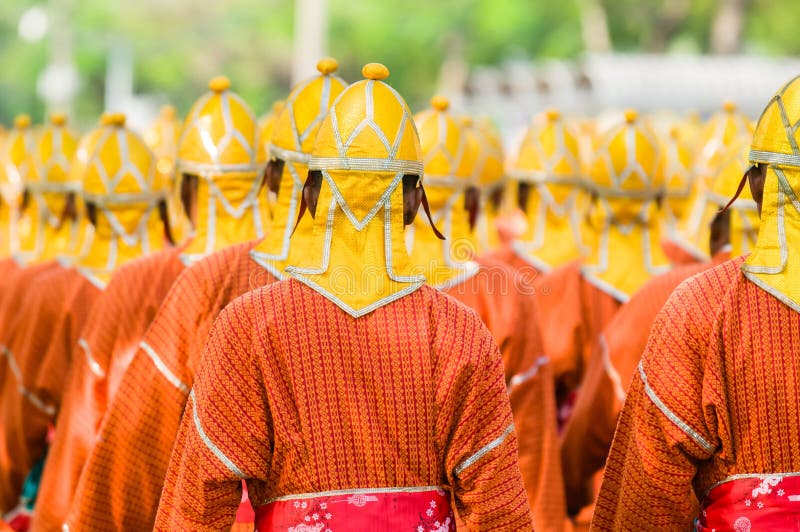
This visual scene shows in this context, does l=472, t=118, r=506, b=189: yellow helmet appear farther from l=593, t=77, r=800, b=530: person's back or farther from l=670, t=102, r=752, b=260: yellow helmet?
l=593, t=77, r=800, b=530: person's back

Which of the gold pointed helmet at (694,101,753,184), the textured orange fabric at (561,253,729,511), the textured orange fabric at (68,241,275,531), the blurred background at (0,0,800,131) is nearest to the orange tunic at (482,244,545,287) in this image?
the textured orange fabric at (561,253,729,511)

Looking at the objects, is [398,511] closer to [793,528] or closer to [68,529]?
[793,528]

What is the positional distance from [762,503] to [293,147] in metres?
1.82

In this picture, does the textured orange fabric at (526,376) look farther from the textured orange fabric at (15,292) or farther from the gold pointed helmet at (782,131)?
the textured orange fabric at (15,292)

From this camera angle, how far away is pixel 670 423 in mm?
3273

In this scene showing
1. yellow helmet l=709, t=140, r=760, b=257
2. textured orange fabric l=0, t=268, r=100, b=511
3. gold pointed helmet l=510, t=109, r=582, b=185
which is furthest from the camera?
gold pointed helmet l=510, t=109, r=582, b=185

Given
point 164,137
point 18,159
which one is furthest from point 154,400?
point 164,137

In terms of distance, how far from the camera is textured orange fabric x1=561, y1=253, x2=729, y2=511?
4.75m

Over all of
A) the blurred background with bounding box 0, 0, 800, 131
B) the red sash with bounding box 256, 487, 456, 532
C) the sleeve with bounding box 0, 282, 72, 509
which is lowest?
the sleeve with bounding box 0, 282, 72, 509

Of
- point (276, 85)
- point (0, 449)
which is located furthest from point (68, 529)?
Result: point (276, 85)

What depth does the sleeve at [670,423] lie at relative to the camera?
3.26 meters

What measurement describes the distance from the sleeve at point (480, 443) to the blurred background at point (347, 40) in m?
24.2

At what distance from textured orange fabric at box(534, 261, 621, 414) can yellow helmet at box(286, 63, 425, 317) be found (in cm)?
269

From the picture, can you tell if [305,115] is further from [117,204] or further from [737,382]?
[117,204]
